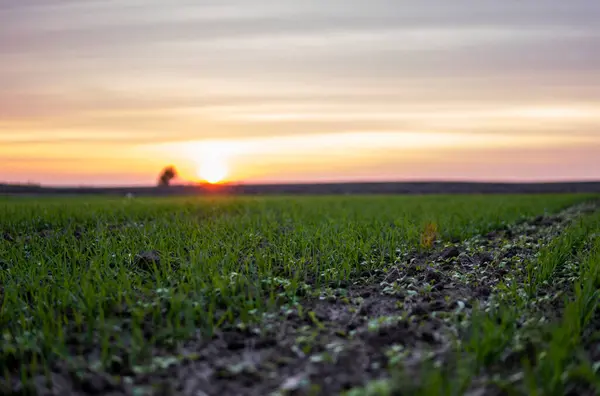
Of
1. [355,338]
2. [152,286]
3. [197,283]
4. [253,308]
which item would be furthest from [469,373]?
[152,286]

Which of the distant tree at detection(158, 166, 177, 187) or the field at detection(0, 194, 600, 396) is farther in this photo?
the distant tree at detection(158, 166, 177, 187)

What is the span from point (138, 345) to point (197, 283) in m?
1.54

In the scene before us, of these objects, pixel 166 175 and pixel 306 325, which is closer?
pixel 306 325

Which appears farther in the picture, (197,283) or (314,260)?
(314,260)

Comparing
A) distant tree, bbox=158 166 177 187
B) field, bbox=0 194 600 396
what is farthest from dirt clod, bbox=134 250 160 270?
distant tree, bbox=158 166 177 187

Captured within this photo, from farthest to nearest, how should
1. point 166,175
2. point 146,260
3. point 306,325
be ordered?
point 166,175 < point 146,260 < point 306,325

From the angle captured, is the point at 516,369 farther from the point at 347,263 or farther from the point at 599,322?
the point at 347,263

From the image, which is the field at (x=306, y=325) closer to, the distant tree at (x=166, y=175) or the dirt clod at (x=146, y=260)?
the dirt clod at (x=146, y=260)

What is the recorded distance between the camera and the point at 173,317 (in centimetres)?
599

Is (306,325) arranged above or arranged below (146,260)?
below

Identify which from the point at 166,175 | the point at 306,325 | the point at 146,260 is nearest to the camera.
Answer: the point at 306,325

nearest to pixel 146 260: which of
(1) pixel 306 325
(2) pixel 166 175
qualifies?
(1) pixel 306 325

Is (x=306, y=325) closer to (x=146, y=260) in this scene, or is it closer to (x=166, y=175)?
(x=146, y=260)

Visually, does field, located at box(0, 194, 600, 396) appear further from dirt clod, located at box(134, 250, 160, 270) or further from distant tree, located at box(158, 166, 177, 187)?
distant tree, located at box(158, 166, 177, 187)
